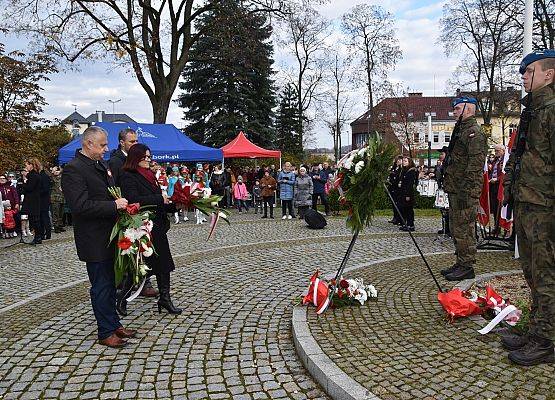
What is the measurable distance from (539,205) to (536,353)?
1.22m

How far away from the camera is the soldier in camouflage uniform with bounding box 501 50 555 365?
405 centimetres

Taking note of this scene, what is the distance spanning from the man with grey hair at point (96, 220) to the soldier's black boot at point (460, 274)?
4.44 meters

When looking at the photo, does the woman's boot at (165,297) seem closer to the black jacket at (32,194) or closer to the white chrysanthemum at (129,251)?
the white chrysanthemum at (129,251)

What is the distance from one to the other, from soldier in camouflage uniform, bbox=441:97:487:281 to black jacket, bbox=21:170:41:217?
9983 millimetres

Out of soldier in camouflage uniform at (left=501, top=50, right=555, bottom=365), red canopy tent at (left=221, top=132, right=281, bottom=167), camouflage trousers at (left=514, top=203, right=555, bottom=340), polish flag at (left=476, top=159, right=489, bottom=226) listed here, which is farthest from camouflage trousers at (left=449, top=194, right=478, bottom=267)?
red canopy tent at (left=221, top=132, right=281, bottom=167)

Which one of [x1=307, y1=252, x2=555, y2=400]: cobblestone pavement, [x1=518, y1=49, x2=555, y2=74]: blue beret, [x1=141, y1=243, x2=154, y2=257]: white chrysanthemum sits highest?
[x1=518, y1=49, x2=555, y2=74]: blue beret

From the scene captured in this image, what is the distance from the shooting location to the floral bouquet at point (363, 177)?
5426 mm

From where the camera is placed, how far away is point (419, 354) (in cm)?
430

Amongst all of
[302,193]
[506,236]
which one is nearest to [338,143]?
[302,193]

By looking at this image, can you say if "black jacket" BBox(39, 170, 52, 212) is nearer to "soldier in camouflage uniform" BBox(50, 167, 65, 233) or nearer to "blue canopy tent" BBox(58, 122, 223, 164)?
"soldier in camouflage uniform" BBox(50, 167, 65, 233)

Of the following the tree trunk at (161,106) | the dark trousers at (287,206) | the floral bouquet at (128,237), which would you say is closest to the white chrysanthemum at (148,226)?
the floral bouquet at (128,237)

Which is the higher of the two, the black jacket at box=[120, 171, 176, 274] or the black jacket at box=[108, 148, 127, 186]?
the black jacket at box=[108, 148, 127, 186]

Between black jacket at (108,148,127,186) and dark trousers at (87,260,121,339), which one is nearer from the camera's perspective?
dark trousers at (87,260,121,339)

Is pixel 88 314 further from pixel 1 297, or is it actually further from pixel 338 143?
pixel 338 143
